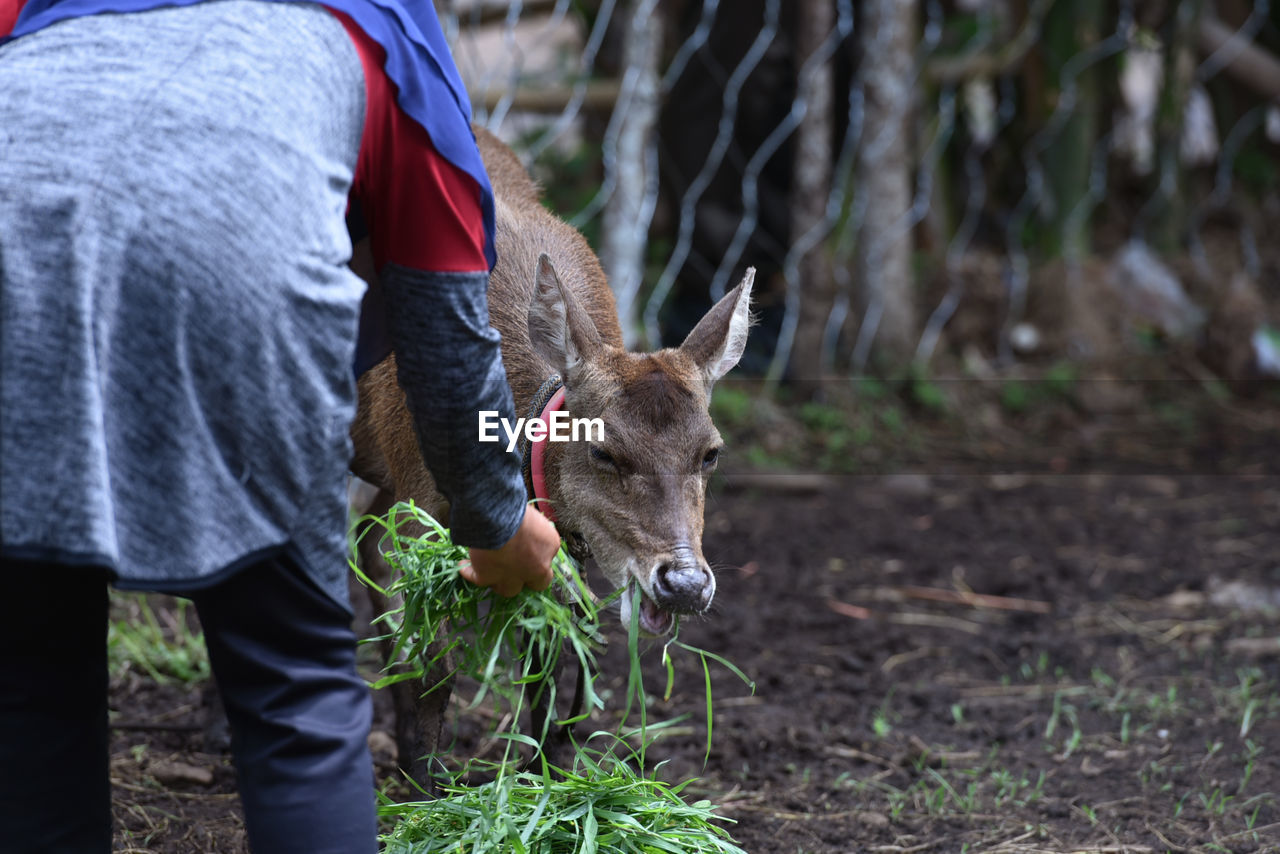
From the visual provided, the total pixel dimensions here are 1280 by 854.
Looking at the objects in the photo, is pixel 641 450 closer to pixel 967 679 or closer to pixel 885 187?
pixel 967 679

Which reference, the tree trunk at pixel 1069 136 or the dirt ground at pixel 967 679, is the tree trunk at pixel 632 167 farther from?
the tree trunk at pixel 1069 136

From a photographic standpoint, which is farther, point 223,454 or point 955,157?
point 955,157

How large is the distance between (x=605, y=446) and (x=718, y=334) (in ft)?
1.15

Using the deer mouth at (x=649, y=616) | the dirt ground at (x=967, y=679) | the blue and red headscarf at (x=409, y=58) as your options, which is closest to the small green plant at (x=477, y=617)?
the deer mouth at (x=649, y=616)

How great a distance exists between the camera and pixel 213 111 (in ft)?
4.99

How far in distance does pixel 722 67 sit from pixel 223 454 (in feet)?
16.1

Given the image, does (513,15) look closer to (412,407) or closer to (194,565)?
(412,407)

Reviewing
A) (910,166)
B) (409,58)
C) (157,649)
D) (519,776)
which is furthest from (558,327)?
(910,166)

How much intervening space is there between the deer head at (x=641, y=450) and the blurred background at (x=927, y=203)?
245cm

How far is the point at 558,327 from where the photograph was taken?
8.87 ft

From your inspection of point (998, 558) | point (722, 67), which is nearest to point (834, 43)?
point (722, 67)

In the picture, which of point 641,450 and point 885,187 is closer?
point 641,450

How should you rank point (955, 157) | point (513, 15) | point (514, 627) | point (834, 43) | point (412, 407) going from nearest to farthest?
point (412, 407), point (514, 627), point (513, 15), point (834, 43), point (955, 157)

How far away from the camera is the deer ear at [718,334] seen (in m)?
2.76
